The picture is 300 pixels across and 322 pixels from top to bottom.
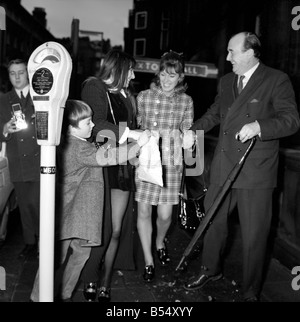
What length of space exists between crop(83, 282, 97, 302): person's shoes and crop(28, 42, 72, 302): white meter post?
1.07m

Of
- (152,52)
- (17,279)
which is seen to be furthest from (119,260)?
(152,52)

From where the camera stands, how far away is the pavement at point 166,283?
3.47m

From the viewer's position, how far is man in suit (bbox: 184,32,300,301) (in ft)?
10.5

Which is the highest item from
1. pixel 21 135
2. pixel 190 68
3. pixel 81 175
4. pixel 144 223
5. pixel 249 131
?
pixel 190 68

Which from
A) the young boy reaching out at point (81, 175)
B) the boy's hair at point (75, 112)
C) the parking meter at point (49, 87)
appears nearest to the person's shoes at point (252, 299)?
the young boy reaching out at point (81, 175)

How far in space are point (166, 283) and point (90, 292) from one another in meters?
0.79

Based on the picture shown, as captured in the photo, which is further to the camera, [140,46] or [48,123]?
[140,46]

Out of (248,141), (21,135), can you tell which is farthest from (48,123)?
(21,135)

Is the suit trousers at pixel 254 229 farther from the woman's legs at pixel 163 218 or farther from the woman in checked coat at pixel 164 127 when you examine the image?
the woman's legs at pixel 163 218

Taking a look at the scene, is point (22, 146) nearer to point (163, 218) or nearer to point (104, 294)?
point (163, 218)

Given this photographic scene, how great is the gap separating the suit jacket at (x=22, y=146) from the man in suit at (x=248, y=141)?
1.90 m

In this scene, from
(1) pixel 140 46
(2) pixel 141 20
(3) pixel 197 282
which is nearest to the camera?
(3) pixel 197 282

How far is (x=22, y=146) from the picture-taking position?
172 inches

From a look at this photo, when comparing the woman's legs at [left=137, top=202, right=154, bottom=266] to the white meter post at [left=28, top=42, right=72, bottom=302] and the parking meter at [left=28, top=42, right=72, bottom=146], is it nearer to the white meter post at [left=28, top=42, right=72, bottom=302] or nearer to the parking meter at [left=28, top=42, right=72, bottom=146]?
the white meter post at [left=28, top=42, right=72, bottom=302]
